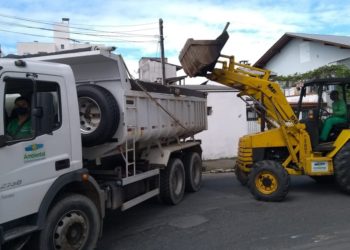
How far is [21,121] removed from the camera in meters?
4.84

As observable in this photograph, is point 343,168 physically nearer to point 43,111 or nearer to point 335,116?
point 335,116

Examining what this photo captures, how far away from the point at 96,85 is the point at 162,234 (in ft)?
8.30

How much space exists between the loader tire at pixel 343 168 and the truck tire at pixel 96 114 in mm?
4926

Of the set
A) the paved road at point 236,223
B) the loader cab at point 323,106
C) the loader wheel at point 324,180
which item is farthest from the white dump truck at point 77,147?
the loader wheel at point 324,180

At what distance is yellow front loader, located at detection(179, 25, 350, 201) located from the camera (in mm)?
9055

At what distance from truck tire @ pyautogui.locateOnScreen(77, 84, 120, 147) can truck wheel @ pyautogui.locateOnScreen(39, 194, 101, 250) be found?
3.53ft

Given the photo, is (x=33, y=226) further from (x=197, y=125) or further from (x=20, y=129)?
(x=197, y=125)

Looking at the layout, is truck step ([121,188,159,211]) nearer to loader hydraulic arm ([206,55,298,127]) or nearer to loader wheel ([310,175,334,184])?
loader hydraulic arm ([206,55,298,127])

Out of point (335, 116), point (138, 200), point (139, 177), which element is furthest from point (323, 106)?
point (138, 200)

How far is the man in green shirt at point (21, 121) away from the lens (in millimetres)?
4730

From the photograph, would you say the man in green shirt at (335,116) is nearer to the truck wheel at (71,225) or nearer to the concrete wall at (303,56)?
the truck wheel at (71,225)

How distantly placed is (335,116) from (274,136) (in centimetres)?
142

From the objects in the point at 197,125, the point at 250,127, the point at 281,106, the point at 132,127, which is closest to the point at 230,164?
the point at 250,127

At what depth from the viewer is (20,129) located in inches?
188
